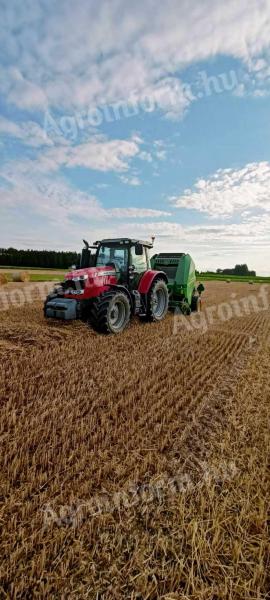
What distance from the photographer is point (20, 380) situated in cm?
443

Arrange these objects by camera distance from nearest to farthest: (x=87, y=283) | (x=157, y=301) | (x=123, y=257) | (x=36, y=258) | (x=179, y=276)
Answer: (x=87, y=283) < (x=123, y=257) < (x=157, y=301) < (x=179, y=276) < (x=36, y=258)

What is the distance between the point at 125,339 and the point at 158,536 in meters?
4.83

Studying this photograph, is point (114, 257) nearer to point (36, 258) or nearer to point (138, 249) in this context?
point (138, 249)

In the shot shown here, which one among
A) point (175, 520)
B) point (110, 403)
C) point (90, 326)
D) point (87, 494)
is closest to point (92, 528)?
point (87, 494)

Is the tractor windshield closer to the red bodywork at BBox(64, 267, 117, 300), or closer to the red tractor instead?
the red tractor

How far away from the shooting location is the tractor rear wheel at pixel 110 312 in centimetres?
669

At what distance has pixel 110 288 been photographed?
727 cm

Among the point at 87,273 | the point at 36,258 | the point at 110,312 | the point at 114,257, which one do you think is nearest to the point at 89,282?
the point at 87,273

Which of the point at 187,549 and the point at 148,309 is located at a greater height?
the point at 148,309

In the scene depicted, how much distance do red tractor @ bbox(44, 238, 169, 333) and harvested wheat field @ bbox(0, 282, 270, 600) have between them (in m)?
1.75

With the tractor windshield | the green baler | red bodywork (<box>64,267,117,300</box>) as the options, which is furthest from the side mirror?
the green baler

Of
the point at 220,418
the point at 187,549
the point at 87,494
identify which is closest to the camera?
the point at 187,549

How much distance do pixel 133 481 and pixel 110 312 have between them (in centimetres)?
459

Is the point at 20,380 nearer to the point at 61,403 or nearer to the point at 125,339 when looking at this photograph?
the point at 61,403
